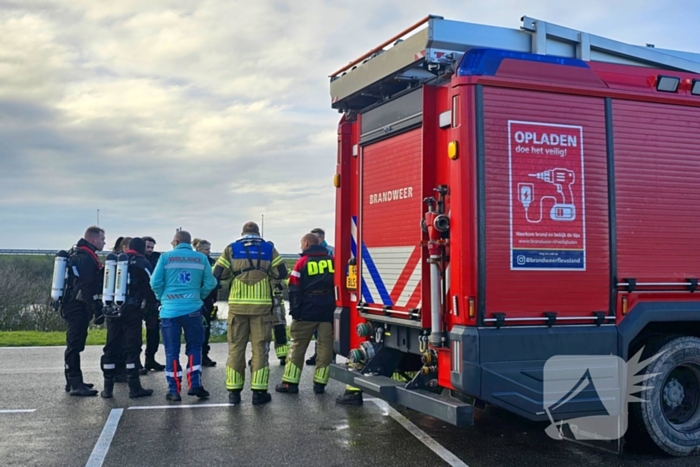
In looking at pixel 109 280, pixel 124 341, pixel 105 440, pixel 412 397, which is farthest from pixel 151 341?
pixel 412 397

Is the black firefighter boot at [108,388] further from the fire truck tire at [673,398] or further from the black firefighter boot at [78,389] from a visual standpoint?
the fire truck tire at [673,398]

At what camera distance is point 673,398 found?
19.9ft

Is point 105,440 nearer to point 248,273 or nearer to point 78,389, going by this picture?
point 78,389

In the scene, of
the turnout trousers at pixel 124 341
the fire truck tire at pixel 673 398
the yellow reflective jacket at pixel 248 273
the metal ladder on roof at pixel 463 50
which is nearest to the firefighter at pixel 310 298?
the yellow reflective jacket at pixel 248 273

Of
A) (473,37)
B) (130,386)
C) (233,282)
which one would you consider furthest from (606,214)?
(130,386)

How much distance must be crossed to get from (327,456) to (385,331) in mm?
1378

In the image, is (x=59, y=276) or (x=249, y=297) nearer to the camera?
(x=249, y=297)

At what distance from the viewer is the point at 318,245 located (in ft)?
27.3

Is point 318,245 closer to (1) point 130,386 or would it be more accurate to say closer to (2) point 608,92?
(1) point 130,386

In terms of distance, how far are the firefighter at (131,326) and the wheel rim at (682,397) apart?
5490 mm

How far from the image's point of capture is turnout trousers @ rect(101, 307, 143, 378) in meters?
8.25

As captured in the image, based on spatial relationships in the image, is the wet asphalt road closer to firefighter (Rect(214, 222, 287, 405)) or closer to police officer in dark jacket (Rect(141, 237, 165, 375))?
firefighter (Rect(214, 222, 287, 405))

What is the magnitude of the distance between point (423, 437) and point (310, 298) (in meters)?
2.36

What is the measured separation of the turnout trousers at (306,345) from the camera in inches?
329
